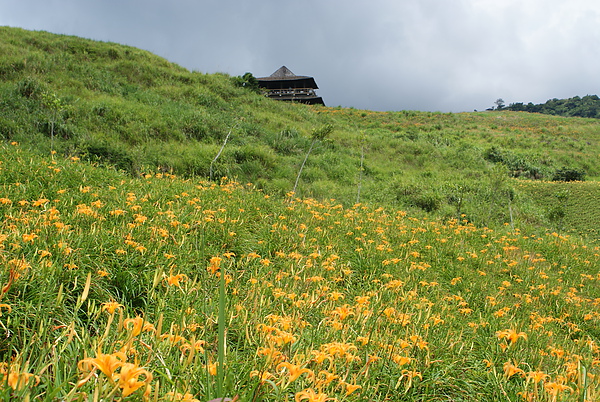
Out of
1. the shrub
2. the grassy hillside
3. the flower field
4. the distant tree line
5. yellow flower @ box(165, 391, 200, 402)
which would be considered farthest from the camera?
the distant tree line

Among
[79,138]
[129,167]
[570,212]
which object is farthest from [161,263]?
[570,212]

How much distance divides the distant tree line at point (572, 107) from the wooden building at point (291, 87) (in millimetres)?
52783

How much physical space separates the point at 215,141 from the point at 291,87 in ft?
79.8

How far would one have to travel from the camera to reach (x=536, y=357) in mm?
2494

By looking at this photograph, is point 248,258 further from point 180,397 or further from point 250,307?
point 180,397

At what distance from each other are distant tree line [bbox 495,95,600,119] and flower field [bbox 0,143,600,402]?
69.7 meters

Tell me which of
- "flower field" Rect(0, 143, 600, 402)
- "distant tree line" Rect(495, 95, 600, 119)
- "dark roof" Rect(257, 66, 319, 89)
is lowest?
"flower field" Rect(0, 143, 600, 402)

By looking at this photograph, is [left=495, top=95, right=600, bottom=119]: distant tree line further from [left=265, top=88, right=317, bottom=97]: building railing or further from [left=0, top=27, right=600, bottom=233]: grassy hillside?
[left=265, top=88, right=317, bottom=97]: building railing

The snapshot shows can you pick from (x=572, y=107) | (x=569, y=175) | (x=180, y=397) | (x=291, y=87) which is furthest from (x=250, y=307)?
(x=572, y=107)

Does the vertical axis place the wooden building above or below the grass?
above

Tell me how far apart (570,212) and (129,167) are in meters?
15.3

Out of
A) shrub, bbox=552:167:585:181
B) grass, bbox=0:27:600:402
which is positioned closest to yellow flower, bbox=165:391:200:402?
grass, bbox=0:27:600:402

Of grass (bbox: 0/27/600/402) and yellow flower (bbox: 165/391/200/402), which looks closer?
yellow flower (bbox: 165/391/200/402)

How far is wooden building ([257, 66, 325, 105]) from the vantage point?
108ft
